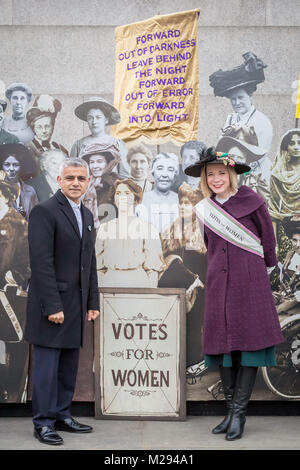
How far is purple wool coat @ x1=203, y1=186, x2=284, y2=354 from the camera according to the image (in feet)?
13.1

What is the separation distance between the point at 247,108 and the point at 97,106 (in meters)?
1.19

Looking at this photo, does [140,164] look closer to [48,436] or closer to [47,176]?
[47,176]

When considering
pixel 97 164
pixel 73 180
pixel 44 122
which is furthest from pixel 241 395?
pixel 44 122

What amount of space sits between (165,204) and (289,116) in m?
1.20

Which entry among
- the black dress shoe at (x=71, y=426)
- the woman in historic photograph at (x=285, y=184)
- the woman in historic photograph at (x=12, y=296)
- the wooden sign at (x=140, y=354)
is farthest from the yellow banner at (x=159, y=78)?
the black dress shoe at (x=71, y=426)

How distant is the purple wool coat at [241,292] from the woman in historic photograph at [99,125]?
1016 mm

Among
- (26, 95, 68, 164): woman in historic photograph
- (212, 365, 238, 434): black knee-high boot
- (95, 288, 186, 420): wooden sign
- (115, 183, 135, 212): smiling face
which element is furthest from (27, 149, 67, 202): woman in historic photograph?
(212, 365, 238, 434): black knee-high boot

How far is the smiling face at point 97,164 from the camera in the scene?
186 inches

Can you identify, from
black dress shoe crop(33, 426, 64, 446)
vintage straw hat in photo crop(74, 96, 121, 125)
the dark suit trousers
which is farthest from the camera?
vintage straw hat in photo crop(74, 96, 121, 125)

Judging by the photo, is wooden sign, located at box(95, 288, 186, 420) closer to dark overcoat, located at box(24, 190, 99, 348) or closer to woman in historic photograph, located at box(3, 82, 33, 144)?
dark overcoat, located at box(24, 190, 99, 348)

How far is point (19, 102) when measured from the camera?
187 inches

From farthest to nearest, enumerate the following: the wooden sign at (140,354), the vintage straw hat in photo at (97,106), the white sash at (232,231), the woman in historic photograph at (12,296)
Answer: the vintage straw hat in photo at (97,106), the woman in historic photograph at (12,296), the wooden sign at (140,354), the white sash at (232,231)

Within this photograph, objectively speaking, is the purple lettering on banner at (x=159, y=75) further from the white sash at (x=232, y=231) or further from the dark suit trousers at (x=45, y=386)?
the dark suit trousers at (x=45, y=386)

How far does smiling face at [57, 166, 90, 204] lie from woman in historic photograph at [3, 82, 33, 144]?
2.62 feet
